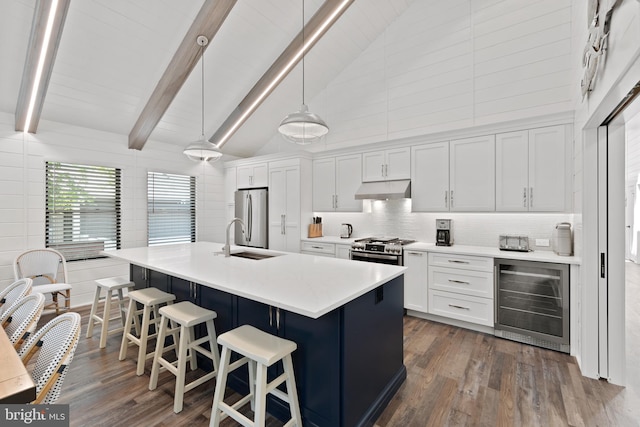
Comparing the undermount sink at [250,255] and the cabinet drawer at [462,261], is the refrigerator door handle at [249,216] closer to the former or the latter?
the undermount sink at [250,255]

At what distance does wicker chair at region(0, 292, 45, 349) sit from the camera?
1514 mm

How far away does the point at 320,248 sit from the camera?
4.64 metres

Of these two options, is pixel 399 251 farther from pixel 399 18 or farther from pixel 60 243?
pixel 60 243

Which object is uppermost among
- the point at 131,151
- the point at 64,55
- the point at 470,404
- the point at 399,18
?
the point at 399,18

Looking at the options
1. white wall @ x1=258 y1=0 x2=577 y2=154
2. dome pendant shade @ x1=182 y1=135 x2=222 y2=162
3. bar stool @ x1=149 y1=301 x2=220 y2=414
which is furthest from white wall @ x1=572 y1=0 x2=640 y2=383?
dome pendant shade @ x1=182 y1=135 x2=222 y2=162

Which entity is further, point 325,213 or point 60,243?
point 325,213

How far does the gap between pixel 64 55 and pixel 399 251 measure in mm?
4567

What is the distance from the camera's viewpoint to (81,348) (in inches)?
115

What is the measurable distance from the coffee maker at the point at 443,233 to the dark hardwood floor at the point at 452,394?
1.34 meters

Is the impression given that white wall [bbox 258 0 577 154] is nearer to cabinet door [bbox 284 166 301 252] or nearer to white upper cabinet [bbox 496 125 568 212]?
white upper cabinet [bbox 496 125 568 212]

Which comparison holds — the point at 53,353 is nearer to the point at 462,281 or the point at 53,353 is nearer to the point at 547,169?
the point at 462,281

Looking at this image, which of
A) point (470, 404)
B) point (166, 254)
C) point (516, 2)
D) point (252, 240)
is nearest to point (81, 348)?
point (166, 254)

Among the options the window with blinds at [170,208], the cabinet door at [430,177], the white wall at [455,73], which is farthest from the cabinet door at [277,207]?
the cabinet door at [430,177]

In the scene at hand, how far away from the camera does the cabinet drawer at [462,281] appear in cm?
324
